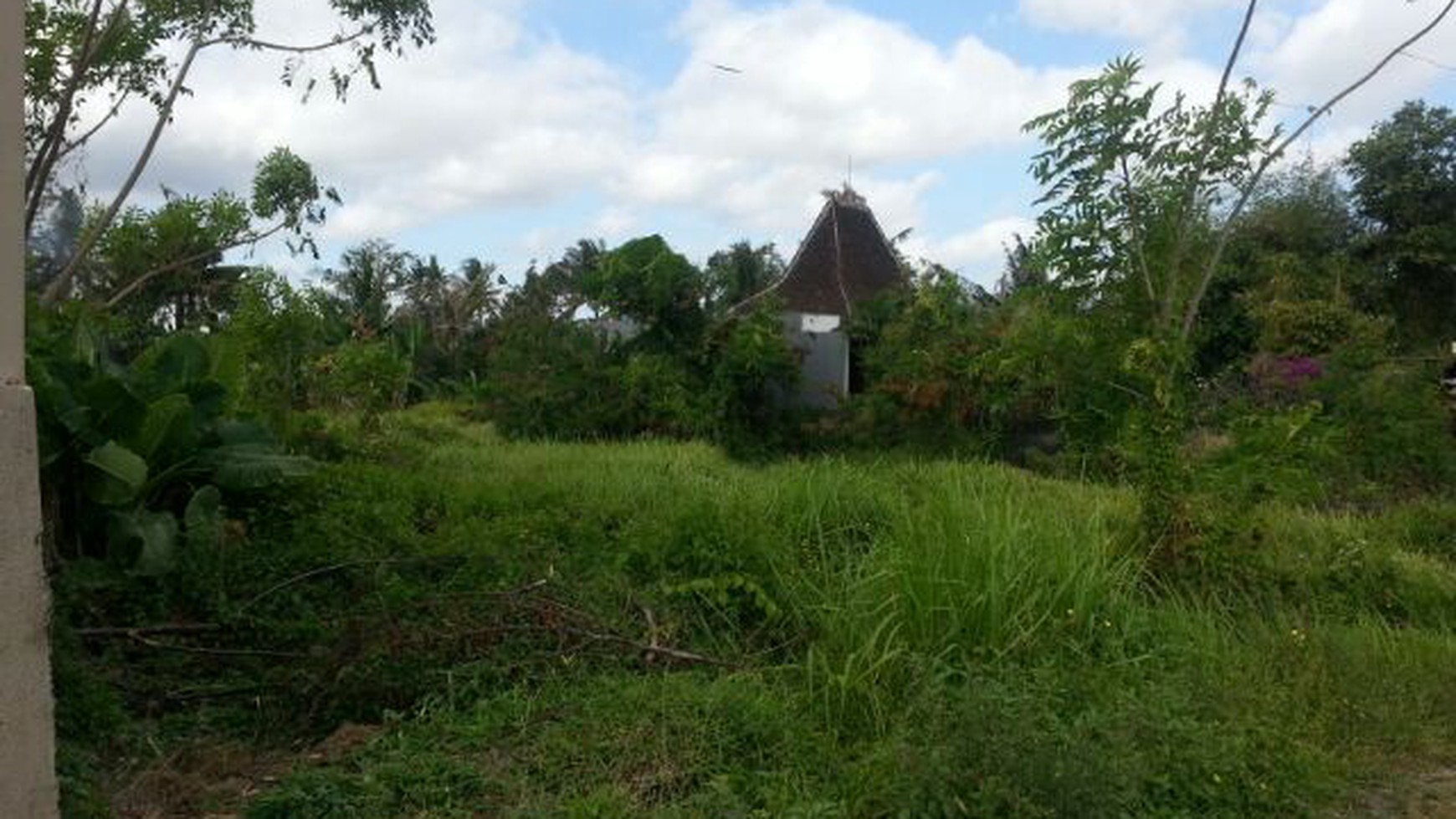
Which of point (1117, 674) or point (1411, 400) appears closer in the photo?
point (1117, 674)

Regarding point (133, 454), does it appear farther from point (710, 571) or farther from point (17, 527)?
point (17, 527)

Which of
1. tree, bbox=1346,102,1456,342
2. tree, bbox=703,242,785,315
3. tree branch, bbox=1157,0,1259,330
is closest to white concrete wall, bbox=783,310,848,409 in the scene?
tree, bbox=703,242,785,315

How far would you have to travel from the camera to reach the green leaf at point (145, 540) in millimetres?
6137

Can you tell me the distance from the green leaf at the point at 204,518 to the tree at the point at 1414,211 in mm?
25041

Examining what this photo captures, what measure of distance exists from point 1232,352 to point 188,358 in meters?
20.8

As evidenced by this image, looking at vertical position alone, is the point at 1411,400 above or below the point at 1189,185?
below

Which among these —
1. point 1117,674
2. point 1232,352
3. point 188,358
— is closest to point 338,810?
point 1117,674

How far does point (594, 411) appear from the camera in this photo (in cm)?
1522

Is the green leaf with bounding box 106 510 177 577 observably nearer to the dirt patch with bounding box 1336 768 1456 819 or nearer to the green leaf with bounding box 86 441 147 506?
the green leaf with bounding box 86 441 147 506

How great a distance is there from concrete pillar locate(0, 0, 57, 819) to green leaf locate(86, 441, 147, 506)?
10.7 feet

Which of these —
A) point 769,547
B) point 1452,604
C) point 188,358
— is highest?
point 188,358

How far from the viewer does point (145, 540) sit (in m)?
6.25

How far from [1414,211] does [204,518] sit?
2599cm

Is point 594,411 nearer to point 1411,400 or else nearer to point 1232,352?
point 1411,400
